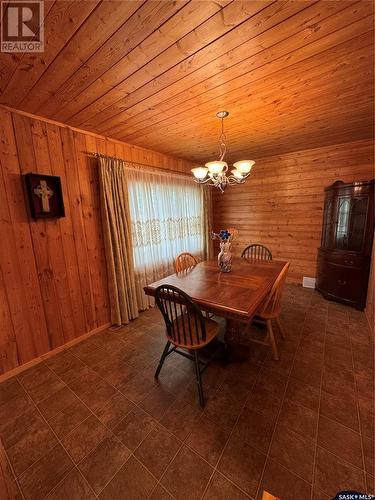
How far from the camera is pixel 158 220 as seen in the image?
10.5 feet

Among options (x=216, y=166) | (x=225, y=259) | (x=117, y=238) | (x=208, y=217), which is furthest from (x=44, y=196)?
(x=208, y=217)

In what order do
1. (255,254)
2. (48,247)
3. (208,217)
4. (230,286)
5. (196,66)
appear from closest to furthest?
(196,66) < (230,286) < (48,247) < (255,254) < (208,217)

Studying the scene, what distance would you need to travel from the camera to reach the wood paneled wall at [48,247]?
5.97ft

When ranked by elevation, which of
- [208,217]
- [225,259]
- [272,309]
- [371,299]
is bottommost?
[371,299]

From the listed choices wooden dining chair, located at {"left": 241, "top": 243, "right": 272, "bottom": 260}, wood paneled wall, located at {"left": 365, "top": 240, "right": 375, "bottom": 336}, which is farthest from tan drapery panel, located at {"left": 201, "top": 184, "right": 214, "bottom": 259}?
wood paneled wall, located at {"left": 365, "top": 240, "right": 375, "bottom": 336}

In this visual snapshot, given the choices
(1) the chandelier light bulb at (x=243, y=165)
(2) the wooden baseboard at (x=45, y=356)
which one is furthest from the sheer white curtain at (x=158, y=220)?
(1) the chandelier light bulb at (x=243, y=165)

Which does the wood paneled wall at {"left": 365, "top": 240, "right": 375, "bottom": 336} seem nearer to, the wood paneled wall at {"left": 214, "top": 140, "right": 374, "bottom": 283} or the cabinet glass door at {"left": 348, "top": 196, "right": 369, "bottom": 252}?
the cabinet glass door at {"left": 348, "top": 196, "right": 369, "bottom": 252}

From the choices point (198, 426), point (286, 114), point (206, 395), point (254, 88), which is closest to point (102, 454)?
point (198, 426)

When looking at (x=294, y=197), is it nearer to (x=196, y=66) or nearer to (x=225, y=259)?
(x=225, y=259)

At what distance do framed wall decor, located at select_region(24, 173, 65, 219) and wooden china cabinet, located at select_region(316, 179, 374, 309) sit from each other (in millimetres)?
3675

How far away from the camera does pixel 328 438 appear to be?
1.28m

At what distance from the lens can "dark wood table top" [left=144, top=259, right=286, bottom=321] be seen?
1456 millimetres

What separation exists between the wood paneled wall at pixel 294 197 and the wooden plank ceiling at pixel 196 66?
3.15 ft

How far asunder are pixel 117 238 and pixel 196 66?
1887mm
